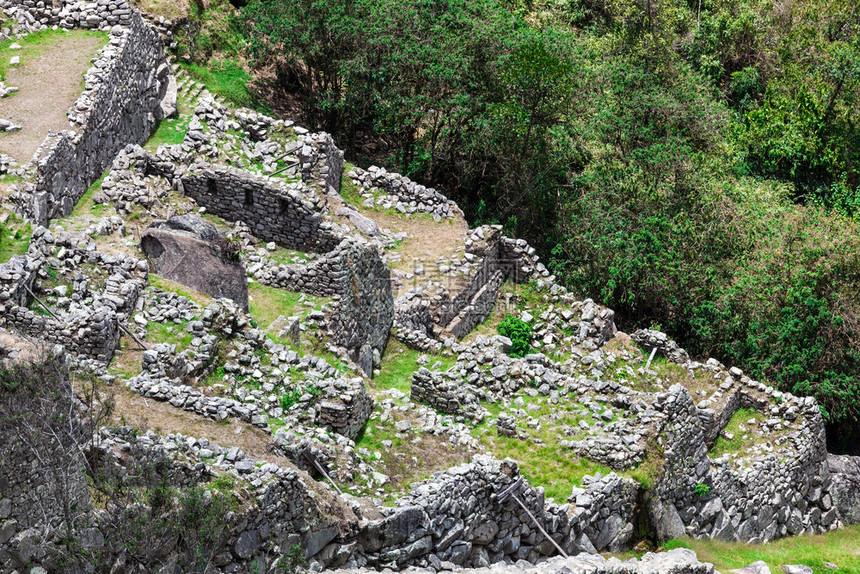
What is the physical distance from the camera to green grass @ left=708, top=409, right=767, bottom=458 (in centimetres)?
3127

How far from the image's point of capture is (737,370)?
108 ft

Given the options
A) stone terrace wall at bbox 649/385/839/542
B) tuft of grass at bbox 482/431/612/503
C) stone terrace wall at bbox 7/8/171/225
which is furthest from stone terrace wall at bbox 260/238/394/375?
stone terrace wall at bbox 649/385/839/542

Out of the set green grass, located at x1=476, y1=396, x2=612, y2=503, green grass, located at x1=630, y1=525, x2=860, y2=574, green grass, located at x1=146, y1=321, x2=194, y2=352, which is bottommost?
green grass, located at x1=630, y1=525, x2=860, y2=574

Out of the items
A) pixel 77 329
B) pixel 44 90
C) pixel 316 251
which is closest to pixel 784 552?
pixel 316 251

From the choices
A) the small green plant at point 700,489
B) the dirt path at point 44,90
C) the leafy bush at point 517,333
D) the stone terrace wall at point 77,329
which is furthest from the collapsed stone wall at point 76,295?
the small green plant at point 700,489

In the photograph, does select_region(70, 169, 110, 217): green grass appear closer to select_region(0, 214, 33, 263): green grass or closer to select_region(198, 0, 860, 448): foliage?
select_region(0, 214, 33, 263): green grass

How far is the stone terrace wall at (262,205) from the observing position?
105 feet

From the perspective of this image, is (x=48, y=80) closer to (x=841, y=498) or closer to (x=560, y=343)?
(x=560, y=343)

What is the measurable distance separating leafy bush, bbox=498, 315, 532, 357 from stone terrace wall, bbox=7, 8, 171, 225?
10729 millimetres

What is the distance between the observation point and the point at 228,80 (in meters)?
39.9

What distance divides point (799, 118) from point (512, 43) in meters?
13.1

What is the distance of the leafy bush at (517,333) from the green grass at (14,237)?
39.3 ft

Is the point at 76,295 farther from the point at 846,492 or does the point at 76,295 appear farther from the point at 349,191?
the point at 846,492

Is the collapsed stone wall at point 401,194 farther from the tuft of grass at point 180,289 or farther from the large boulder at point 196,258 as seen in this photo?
the tuft of grass at point 180,289
